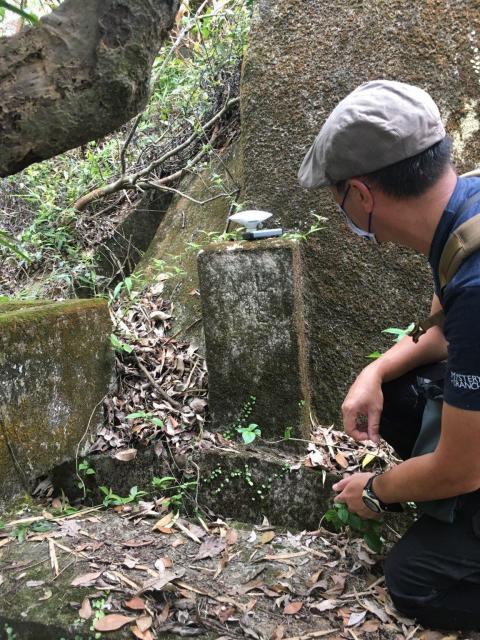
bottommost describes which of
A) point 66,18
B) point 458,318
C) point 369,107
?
point 458,318

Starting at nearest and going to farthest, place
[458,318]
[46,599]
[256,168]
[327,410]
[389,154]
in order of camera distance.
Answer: [458,318] → [389,154] → [46,599] → [327,410] → [256,168]

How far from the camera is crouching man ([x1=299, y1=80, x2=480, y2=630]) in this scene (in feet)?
4.50

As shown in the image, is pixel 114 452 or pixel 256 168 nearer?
pixel 114 452

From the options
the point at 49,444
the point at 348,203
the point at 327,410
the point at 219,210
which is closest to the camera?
the point at 348,203

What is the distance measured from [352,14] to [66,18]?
8.53ft

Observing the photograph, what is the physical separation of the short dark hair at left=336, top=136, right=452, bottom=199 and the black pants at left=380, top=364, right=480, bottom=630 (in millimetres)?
1006

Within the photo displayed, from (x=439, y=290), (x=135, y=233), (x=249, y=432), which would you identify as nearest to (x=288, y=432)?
(x=249, y=432)

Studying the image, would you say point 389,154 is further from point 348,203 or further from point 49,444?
point 49,444

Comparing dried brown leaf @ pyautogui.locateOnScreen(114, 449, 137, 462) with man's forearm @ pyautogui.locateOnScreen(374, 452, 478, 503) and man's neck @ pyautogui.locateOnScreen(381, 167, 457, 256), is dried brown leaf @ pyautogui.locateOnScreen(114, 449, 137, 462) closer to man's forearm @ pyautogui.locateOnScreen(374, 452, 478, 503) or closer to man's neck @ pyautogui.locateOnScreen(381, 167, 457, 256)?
man's forearm @ pyautogui.locateOnScreen(374, 452, 478, 503)

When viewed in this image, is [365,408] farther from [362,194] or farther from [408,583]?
[362,194]

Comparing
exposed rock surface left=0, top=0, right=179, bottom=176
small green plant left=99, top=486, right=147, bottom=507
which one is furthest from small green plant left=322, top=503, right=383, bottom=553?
exposed rock surface left=0, top=0, right=179, bottom=176

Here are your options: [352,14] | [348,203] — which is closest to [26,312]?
[348,203]

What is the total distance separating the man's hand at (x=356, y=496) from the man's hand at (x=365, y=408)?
19 cm

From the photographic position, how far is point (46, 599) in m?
1.78
